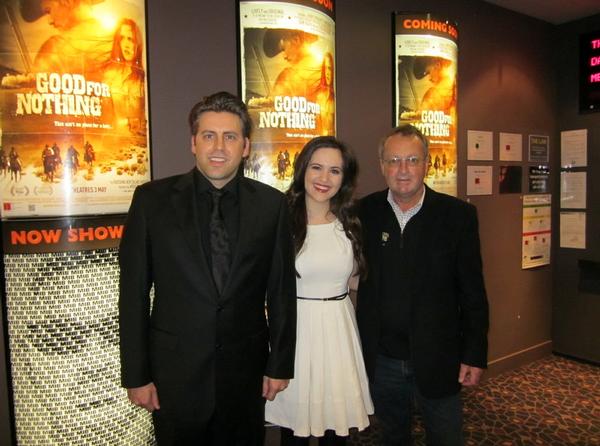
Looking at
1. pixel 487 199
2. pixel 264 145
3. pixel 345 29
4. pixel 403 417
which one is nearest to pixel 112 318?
pixel 264 145

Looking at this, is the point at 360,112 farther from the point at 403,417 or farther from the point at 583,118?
the point at 583,118

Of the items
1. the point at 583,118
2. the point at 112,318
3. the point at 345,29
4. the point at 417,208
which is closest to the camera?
the point at 112,318

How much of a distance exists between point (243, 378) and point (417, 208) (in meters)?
0.98

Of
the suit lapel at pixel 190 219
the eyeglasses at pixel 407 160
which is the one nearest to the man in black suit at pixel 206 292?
the suit lapel at pixel 190 219

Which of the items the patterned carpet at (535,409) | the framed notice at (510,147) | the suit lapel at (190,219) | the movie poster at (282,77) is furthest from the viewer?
the framed notice at (510,147)

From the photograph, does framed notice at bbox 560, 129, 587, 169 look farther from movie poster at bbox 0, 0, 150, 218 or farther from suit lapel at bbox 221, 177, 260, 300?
movie poster at bbox 0, 0, 150, 218

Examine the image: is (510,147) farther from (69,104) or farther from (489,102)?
(69,104)

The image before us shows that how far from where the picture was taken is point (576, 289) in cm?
393

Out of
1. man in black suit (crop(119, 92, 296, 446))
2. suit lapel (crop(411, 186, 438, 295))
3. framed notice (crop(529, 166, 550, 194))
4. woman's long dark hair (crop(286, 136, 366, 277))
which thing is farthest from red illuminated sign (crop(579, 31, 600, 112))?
man in black suit (crop(119, 92, 296, 446))

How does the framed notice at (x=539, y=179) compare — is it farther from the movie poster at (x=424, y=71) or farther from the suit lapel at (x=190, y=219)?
the suit lapel at (x=190, y=219)

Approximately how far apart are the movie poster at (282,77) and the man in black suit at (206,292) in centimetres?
48

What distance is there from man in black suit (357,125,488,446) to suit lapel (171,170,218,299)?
0.75 metres

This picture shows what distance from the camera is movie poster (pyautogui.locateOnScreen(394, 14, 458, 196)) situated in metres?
2.72

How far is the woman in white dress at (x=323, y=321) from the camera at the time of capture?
5.53 ft
